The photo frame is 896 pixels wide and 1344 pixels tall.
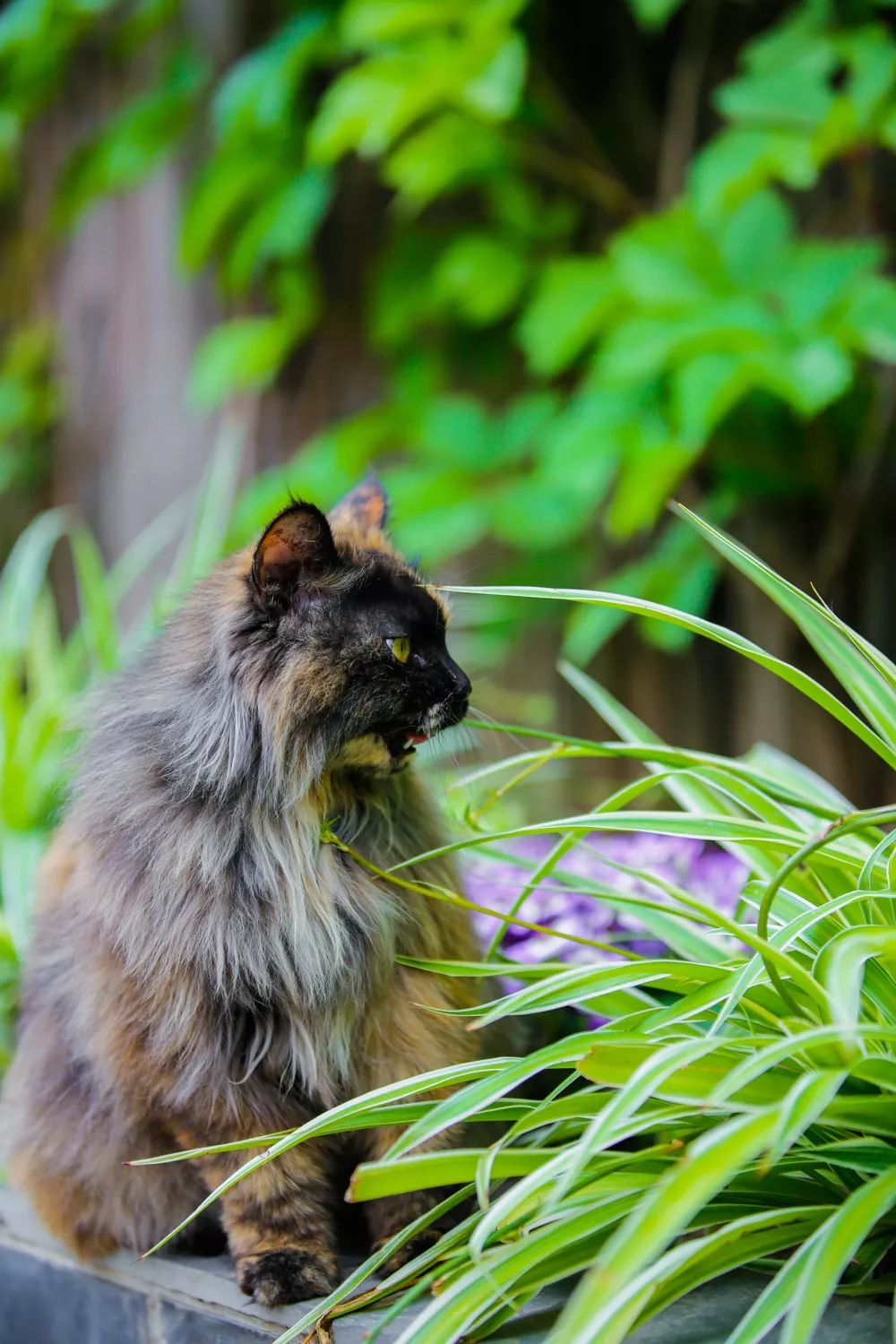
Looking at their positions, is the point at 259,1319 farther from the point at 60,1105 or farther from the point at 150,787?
the point at 150,787

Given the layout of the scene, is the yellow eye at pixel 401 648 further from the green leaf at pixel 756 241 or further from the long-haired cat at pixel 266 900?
the green leaf at pixel 756 241

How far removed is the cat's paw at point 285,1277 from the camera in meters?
1.28

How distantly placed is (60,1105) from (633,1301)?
0.82 meters

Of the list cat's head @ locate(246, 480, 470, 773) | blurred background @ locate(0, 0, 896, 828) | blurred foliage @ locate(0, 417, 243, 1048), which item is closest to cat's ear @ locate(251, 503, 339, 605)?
cat's head @ locate(246, 480, 470, 773)

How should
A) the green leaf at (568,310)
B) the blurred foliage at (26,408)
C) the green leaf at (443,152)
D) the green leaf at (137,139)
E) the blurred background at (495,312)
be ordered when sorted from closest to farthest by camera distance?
1. the blurred background at (495,312)
2. the green leaf at (568,310)
3. the green leaf at (443,152)
4. the green leaf at (137,139)
5. the blurred foliage at (26,408)

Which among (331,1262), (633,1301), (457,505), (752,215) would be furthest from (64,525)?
(633,1301)

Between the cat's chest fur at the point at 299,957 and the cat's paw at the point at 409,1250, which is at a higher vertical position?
the cat's chest fur at the point at 299,957

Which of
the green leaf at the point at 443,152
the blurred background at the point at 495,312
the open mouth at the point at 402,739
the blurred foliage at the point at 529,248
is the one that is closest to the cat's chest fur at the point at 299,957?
the open mouth at the point at 402,739

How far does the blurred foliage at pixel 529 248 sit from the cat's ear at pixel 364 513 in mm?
686

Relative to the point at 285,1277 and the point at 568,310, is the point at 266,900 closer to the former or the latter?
the point at 285,1277

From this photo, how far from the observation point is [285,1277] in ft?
4.23

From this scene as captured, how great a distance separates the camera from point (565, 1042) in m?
1.17

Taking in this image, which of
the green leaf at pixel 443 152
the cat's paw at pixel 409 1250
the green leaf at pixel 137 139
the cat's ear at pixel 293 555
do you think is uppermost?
the green leaf at pixel 137 139

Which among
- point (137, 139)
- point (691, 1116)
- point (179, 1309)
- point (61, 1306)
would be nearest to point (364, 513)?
point (691, 1116)
